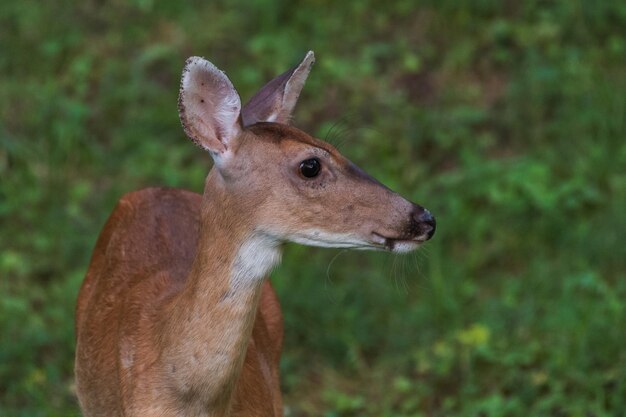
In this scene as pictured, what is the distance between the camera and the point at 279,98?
4383 mm

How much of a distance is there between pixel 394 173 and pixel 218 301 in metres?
3.84

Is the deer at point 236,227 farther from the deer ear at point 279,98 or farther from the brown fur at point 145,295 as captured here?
the brown fur at point 145,295

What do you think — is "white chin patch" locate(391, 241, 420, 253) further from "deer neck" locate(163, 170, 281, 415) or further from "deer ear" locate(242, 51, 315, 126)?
"deer ear" locate(242, 51, 315, 126)

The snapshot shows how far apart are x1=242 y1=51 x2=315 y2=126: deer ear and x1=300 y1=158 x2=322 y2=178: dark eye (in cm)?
43

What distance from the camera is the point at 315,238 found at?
394 centimetres

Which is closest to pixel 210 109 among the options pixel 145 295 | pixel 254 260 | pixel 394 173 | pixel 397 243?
pixel 254 260

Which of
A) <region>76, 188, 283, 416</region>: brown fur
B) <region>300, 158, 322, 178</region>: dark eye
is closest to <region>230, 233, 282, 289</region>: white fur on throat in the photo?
<region>300, 158, 322, 178</region>: dark eye

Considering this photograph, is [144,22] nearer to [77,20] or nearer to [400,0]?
[77,20]

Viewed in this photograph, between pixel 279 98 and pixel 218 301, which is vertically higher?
pixel 279 98

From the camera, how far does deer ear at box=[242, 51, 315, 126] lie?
4.36m

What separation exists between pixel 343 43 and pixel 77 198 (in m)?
2.09

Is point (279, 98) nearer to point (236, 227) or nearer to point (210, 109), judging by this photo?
point (210, 109)

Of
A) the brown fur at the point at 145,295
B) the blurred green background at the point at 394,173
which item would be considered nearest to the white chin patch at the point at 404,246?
the brown fur at the point at 145,295

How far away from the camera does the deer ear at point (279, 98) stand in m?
4.36
